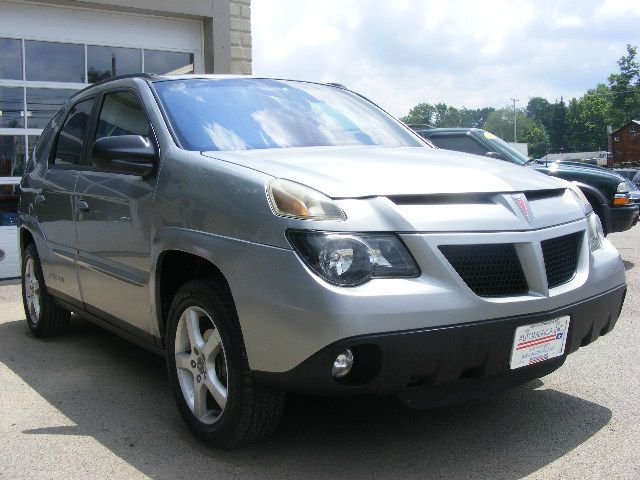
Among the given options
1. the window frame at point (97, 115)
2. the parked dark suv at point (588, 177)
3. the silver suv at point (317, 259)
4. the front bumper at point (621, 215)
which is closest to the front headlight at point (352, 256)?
the silver suv at point (317, 259)

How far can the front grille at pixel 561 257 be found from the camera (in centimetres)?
330

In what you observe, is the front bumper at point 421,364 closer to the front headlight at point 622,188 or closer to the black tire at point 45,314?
the black tire at point 45,314

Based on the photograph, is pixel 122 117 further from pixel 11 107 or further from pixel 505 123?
pixel 505 123

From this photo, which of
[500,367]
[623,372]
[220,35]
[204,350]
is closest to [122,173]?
[204,350]

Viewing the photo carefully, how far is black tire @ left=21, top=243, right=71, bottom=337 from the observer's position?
5.65m

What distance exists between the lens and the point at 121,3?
32.4 ft

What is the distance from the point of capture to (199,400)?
11.5ft

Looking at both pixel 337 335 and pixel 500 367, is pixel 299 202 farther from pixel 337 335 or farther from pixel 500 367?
A: pixel 500 367

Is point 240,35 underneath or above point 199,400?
above

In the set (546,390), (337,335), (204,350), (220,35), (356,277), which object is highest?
(220,35)

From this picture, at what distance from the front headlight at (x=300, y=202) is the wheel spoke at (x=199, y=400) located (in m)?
0.94

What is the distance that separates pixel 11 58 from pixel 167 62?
79.5 inches

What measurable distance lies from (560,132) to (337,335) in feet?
499

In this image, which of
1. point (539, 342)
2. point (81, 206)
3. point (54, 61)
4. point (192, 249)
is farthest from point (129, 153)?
point (54, 61)
